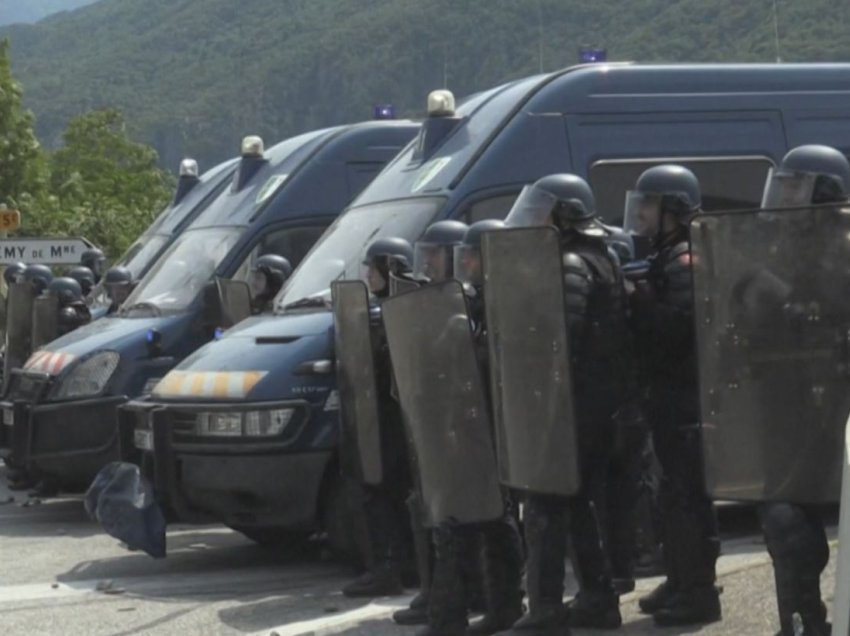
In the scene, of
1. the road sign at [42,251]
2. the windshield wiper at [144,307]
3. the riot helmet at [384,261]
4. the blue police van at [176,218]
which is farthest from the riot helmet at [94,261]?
the riot helmet at [384,261]

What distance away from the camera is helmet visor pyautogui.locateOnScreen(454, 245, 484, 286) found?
8.43 meters

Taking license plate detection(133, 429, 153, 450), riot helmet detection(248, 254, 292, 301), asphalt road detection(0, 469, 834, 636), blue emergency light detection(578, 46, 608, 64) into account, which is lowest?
asphalt road detection(0, 469, 834, 636)

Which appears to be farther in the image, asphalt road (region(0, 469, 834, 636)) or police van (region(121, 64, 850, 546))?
police van (region(121, 64, 850, 546))

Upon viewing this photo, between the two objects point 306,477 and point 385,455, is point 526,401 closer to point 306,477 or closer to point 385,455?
point 385,455

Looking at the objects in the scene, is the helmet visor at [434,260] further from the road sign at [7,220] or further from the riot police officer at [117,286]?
the road sign at [7,220]

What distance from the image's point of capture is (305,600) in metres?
9.70

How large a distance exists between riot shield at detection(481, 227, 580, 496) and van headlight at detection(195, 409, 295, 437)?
2.92 meters

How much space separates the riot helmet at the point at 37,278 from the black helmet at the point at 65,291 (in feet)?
0.94

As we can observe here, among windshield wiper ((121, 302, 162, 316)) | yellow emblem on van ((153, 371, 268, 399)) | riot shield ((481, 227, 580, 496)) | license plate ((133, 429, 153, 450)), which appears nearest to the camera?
riot shield ((481, 227, 580, 496))

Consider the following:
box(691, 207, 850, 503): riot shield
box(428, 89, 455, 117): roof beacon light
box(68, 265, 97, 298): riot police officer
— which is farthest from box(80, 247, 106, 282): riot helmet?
box(691, 207, 850, 503): riot shield

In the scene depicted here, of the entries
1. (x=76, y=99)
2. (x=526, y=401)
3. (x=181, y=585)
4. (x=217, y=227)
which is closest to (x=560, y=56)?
(x=217, y=227)

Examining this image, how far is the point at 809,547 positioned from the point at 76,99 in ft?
315

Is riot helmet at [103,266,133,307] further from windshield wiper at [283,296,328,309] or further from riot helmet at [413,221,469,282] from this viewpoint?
riot helmet at [413,221,469,282]

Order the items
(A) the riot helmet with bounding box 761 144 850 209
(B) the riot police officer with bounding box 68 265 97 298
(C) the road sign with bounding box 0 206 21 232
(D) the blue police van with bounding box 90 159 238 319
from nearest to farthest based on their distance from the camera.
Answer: (A) the riot helmet with bounding box 761 144 850 209
(D) the blue police van with bounding box 90 159 238 319
(B) the riot police officer with bounding box 68 265 97 298
(C) the road sign with bounding box 0 206 21 232
